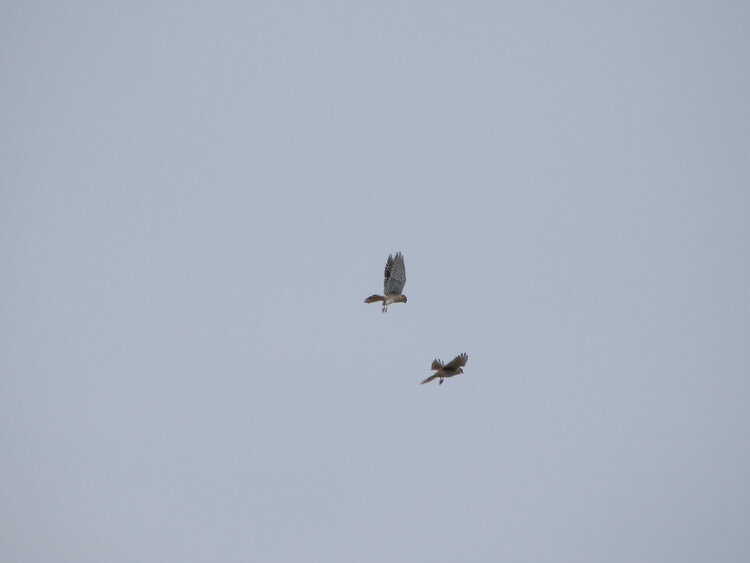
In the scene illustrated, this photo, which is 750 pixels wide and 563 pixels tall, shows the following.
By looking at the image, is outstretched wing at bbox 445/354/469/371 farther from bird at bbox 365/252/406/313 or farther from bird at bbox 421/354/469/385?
bird at bbox 365/252/406/313

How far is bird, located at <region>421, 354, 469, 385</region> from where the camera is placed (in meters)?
40.2

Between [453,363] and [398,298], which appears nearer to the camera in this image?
[453,363]

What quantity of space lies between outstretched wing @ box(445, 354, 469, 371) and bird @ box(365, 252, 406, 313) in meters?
4.89

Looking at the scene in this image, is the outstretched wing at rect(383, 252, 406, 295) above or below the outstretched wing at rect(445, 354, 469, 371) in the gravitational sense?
above

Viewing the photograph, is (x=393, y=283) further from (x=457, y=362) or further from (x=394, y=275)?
(x=457, y=362)

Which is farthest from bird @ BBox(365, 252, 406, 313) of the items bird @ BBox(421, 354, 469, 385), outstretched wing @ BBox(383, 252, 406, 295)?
bird @ BBox(421, 354, 469, 385)

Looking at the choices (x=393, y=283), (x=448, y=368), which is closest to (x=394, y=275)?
(x=393, y=283)

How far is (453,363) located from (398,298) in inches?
210

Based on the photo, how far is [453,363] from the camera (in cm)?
4034

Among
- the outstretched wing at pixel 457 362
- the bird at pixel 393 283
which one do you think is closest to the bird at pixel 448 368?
the outstretched wing at pixel 457 362

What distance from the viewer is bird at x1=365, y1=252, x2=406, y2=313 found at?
43250 millimetres

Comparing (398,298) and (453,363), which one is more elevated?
(398,298)

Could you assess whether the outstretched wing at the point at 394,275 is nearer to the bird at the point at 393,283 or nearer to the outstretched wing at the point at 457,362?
the bird at the point at 393,283

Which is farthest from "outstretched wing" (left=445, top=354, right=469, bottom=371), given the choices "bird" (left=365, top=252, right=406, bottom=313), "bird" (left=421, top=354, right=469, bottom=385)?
"bird" (left=365, top=252, right=406, bottom=313)
